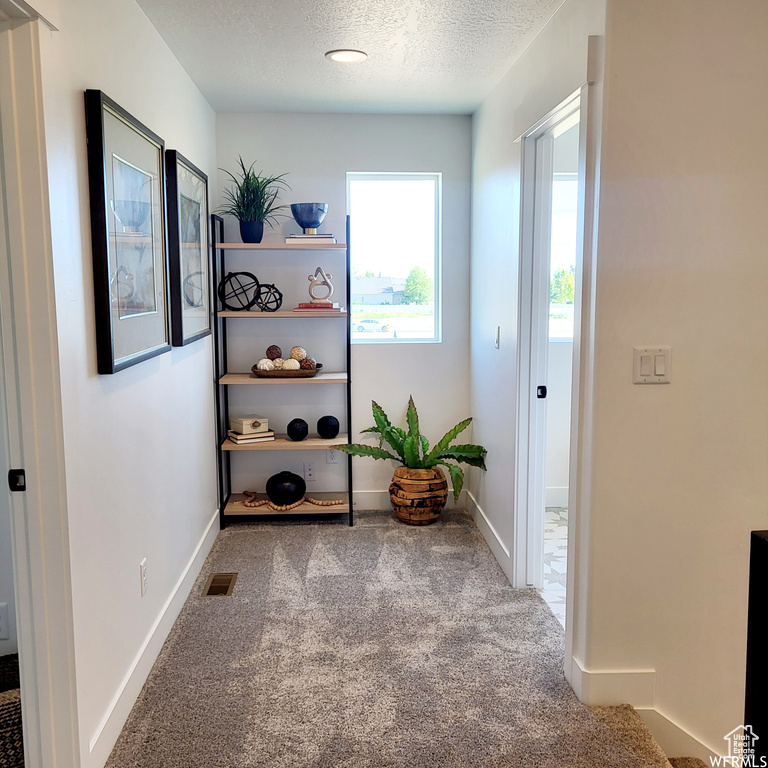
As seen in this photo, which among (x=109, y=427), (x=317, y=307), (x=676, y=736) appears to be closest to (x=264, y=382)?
(x=317, y=307)

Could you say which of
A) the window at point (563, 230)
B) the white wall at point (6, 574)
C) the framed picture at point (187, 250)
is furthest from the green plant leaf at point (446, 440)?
the white wall at point (6, 574)

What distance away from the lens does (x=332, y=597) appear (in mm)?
3172

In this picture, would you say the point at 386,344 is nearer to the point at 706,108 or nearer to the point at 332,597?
the point at 332,597

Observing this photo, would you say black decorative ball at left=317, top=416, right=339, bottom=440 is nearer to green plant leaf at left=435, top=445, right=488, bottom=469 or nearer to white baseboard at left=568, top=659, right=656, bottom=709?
green plant leaf at left=435, top=445, right=488, bottom=469

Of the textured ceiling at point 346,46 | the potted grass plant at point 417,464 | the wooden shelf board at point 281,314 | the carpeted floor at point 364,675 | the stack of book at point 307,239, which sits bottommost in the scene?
the carpeted floor at point 364,675

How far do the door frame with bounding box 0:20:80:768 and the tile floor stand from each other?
194cm

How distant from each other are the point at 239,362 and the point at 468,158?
1.80 meters

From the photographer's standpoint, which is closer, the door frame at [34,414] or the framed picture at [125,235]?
the door frame at [34,414]

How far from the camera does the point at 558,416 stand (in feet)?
14.6

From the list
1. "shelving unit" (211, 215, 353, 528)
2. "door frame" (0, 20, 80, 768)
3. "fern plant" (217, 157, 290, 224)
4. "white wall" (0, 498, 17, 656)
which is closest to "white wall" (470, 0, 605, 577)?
"shelving unit" (211, 215, 353, 528)

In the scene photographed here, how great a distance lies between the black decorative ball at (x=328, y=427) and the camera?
417 cm

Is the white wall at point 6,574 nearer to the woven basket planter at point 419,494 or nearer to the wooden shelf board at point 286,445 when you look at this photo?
the wooden shelf board at point 286,445

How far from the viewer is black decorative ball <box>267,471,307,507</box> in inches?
162

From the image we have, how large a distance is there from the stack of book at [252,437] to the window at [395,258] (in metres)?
0.76
